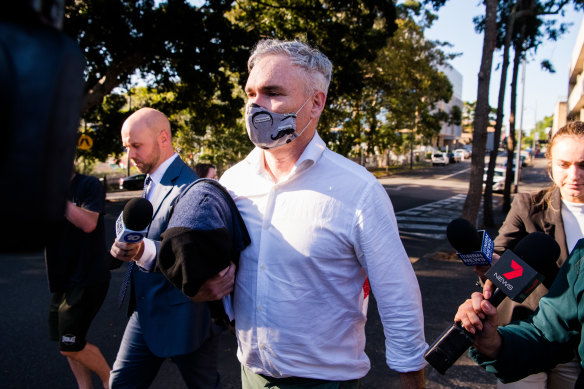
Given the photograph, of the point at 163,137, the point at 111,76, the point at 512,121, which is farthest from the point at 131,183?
the point at 163,137

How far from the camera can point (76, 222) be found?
283 cm

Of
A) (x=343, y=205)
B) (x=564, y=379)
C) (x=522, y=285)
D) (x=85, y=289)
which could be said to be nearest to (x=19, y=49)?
(x=343, y=205)

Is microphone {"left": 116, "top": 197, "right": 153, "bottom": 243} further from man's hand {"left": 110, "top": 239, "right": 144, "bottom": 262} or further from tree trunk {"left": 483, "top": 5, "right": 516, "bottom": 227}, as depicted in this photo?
tree trunk {"left": 483, "top": 5, "right": 516, "bottom": 227}

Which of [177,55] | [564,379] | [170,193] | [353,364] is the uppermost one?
[177,55]

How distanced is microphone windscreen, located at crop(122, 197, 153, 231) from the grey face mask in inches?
25.5

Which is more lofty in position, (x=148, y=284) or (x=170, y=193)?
(x=170, y=193)

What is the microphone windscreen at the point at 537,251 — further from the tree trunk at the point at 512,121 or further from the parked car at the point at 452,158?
the parked car at the point at 452,158

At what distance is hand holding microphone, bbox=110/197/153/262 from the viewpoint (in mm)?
1998

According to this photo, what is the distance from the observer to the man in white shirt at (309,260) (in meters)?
1.62

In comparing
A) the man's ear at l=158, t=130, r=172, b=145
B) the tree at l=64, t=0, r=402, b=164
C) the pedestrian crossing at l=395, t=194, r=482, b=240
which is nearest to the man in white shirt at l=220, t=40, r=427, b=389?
the man's ear at l=158, t=130, r=172, b=145

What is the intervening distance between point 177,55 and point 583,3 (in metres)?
11.3

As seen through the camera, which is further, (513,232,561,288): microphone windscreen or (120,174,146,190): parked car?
(120,174,146,190): parked car

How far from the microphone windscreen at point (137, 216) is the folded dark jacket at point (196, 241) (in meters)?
0.46

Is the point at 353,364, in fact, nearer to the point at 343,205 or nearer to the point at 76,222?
the point at 343,205
